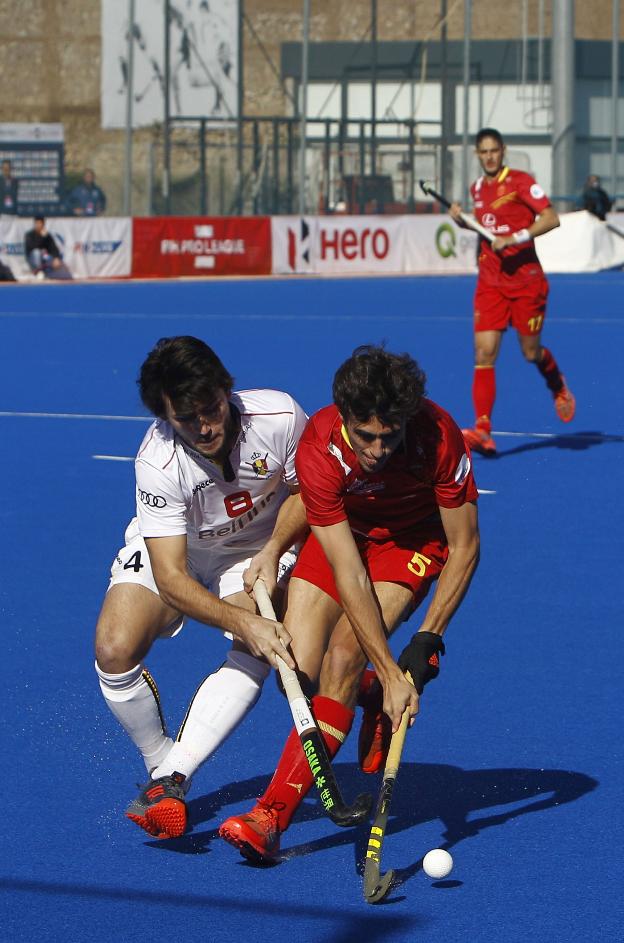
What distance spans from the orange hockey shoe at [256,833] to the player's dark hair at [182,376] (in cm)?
104

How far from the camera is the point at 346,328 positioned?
749 inches

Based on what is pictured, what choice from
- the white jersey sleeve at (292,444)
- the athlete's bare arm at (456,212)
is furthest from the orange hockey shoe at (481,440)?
the white jersey sleeve at (292,444)

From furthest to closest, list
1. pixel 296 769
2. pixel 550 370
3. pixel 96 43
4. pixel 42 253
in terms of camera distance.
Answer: pixel 96 43 → pixel 42 253 → pixel 550 370 → pixel 296 769

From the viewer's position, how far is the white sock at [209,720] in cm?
433

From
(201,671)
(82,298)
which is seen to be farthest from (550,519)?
(82,298)

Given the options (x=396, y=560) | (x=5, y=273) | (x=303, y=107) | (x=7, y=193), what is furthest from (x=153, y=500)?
(x=303, y=107)

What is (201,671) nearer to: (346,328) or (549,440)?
(549,440)

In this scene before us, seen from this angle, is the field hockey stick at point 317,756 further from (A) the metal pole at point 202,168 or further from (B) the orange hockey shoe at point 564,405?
(A) the metal pole at point 202,168

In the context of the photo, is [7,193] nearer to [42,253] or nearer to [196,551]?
[42,253]

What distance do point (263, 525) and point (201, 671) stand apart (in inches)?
49.2

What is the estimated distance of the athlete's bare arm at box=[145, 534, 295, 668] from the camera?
13.6 feet

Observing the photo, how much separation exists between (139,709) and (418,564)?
0.88 metres

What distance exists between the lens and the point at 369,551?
472 centimetres

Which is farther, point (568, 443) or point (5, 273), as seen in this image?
point (5, 273)
